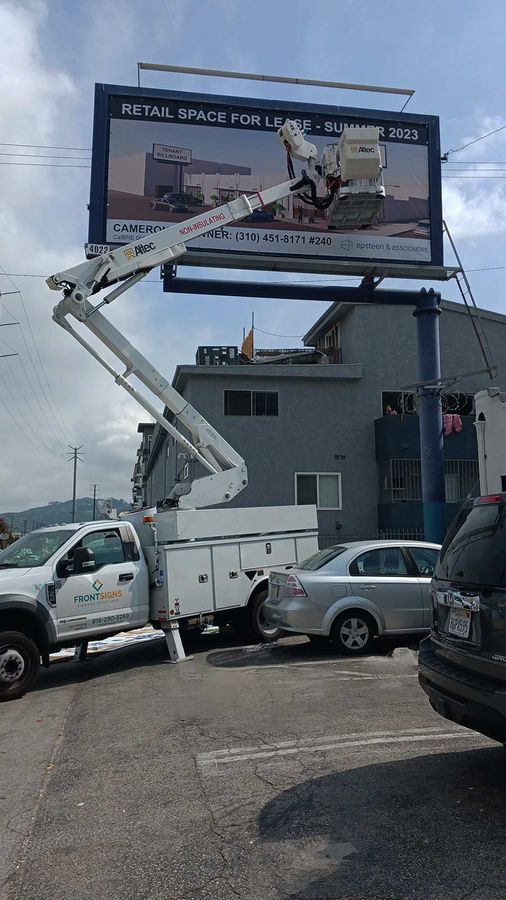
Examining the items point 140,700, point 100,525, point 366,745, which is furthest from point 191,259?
point 366,745

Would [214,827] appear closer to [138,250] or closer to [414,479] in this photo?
[138,250]

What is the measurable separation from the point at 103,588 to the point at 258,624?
8.74ft

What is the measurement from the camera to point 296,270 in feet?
55.2

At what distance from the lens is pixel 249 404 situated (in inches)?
921

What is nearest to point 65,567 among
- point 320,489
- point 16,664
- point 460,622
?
point 16,664

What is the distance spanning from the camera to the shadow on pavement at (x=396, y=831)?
3582mm

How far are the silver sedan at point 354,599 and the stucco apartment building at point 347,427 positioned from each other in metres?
12.5

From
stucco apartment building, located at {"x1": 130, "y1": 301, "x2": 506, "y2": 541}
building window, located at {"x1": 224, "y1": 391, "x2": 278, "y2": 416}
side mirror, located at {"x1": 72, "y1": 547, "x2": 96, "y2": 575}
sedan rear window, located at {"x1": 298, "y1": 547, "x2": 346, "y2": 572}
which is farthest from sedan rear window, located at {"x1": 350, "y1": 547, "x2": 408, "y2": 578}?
building window, located at {"x1": 224, "y1": 391, "x2": 278, "y2": 416}

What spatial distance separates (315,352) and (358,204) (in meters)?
12.1

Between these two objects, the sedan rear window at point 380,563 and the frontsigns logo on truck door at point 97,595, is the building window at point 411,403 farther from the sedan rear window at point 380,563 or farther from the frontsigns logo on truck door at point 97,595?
the frontsigns logo on truck door at point 97,595

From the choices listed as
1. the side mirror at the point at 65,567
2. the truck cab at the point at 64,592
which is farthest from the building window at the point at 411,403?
the side mirror at the point at 65,567

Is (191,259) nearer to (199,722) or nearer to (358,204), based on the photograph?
(358,204)

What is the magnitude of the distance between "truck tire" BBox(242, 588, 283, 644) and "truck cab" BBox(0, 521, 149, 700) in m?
1.72

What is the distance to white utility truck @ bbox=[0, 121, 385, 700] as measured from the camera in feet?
28.8
